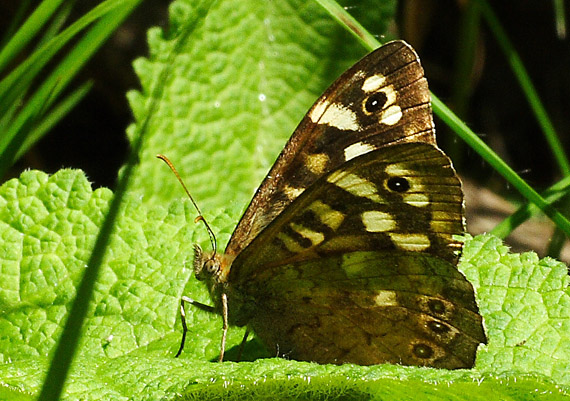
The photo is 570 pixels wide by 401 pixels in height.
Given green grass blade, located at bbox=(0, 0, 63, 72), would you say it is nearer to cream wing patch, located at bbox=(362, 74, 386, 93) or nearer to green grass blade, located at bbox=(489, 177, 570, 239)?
cream wing patch, located at bbox=(362, 74, 386, 93)

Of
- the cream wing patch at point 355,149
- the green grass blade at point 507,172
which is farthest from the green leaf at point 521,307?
the cream wing patch at point 355,149

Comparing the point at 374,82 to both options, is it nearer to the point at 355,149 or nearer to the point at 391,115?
the point at 391,115

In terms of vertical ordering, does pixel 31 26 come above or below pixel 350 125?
above

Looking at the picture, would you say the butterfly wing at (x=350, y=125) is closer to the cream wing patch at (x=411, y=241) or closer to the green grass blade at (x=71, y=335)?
the cream wing patch at (x=411, y=241)

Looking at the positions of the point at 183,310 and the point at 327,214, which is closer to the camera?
the point at 327,214

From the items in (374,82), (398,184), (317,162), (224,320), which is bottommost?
(224,320)

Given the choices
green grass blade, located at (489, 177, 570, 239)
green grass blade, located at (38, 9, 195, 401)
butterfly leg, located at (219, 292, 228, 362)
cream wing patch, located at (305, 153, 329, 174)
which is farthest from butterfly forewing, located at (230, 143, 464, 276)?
green grass blade, located at (38, 9, 195, 401)

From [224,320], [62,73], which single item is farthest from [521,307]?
[62,73]

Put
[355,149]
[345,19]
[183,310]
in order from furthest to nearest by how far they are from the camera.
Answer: [345,19]
[355,149]
[183,310]
